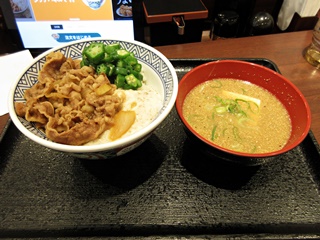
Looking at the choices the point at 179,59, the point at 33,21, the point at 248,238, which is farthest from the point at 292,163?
the point at 33,21

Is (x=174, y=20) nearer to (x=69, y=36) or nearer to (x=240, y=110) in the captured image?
(x=69, y=36)

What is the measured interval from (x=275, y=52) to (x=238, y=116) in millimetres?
867

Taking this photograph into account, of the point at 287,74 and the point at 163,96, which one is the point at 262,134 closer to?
the point at 163,96

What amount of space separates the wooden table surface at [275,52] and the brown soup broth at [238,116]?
42 centimetres

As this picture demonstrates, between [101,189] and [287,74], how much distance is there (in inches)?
50.7

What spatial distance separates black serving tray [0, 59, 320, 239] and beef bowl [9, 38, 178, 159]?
0.18 metres

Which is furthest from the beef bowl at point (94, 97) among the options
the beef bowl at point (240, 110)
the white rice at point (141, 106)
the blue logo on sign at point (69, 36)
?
the blue logo on sign at point (69, 36)

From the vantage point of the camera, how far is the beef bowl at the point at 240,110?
1042mm

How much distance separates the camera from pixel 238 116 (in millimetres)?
1175

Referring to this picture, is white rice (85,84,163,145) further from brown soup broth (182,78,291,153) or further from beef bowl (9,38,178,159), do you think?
brown soup broth (182,78,291,153)

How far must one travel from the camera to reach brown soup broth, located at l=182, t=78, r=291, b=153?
1.08 metres

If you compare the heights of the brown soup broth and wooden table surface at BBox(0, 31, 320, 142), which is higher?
the brown soup broth

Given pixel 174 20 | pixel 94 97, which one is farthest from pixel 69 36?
pixel 94 97

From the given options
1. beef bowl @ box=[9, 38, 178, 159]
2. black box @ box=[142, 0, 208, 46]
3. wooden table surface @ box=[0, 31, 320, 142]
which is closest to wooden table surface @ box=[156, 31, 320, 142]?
wooden table surface @ box=[0, 31, 320, 142]
